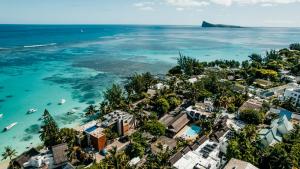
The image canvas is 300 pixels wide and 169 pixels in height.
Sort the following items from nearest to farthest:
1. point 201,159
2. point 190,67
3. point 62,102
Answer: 1. point 201,159
2. point 62,102
3. point 190,67

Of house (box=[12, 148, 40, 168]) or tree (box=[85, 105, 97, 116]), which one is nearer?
house (box=[12, 148, 40, 168])

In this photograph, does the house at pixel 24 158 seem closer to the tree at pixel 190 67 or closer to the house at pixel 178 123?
the house at pixel 178 123

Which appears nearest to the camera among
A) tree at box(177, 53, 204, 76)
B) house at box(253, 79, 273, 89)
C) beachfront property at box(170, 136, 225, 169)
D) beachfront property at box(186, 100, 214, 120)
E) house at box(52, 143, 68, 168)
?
beachfront property at box(170, 136, 225, 169)

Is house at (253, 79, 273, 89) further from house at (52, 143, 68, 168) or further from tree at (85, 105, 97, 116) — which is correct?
house at (52, 143, 68, 168)

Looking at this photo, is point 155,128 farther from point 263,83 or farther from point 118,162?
point 263,83

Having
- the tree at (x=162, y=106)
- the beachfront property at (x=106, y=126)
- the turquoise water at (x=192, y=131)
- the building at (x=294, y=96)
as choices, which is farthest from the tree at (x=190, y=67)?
the beachfront property at (x=106, y=126)

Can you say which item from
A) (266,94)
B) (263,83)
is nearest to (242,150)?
(266,94)

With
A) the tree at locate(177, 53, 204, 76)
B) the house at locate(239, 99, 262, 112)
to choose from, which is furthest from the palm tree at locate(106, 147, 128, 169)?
the tree at locate(177, 53, 204, 76)
